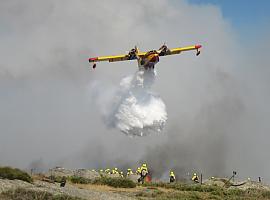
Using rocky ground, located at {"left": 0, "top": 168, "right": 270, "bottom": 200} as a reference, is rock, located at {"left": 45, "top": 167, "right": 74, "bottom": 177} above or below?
above

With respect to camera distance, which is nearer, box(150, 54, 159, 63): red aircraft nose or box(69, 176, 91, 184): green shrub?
box(69, 176, 91, 184): green shrub

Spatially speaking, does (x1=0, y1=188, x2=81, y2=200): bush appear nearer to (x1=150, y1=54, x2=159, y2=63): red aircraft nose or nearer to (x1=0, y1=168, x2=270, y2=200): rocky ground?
(x1=0, y1=168, x2=270, y2=200): rocky ground

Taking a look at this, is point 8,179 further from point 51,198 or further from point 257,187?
point 257,187

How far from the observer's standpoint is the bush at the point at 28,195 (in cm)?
2209

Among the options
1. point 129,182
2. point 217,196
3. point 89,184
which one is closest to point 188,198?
point 217,196

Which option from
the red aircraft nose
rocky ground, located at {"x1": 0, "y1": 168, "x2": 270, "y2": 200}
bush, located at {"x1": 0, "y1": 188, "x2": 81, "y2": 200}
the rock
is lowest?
bush, located at {"x1": 0, "y1": 188, "x2": 81, "y2": 200}

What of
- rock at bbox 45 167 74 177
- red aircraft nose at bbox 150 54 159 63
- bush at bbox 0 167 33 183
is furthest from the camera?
red aircraft nose at bbox 150 54 159 63

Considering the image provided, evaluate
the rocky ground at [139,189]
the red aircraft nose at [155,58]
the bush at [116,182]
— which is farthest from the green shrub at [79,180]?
the red aircraft nose at [155,58]


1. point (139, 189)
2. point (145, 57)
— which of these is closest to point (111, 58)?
point (145, 57)

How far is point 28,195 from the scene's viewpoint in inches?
894

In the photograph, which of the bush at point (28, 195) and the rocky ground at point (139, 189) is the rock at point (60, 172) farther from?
the bush at point (28, 195)

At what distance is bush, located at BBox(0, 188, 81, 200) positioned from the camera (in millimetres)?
22094

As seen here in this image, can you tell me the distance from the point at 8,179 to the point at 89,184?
41.5 feet

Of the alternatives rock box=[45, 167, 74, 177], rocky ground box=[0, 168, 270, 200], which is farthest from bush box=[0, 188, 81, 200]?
rock box=[45, 167, 74, 177]
